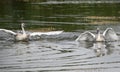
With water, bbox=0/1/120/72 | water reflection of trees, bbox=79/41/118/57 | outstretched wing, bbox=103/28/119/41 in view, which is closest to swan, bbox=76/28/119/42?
outstretched wing, bbox=103/28/119/41

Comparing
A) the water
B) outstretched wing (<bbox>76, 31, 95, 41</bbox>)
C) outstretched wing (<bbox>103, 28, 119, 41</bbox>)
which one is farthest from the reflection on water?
outstretched wing (<bbox>103, 28, 119, 41</bbox>)

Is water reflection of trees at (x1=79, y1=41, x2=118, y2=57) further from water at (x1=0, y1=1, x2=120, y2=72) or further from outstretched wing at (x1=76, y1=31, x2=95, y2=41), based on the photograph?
outstretched wing at (x1=76, y1=31, x2=95, y2=41)

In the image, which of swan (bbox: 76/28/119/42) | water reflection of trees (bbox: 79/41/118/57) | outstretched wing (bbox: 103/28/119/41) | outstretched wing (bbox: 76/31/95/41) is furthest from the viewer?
outstretched wing (bbox: 103/28/119/41)

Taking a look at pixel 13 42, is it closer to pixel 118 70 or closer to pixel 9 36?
pixel 9 36

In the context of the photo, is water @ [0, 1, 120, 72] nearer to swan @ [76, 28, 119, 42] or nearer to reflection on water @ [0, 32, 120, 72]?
reflection on water @ [0, 32, 120, 72]

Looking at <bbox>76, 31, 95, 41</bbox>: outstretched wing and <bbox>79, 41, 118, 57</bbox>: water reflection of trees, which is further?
<bbox>76, 31, 95, 41</bbox>: outstretched wing

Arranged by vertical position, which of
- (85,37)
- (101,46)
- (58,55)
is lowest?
(101,46)

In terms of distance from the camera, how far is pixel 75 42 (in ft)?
82.7

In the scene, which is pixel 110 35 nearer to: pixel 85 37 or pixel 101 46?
pixel 85 37

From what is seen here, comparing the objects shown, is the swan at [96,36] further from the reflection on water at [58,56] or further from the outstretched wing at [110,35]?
the reflection on water at [58,56]

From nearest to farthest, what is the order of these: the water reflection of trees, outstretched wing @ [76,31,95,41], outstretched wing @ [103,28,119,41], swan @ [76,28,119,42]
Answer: the water reflection of trees
swan @ [76,28,119,42]
outstretched wing @ [76,31,95,41]
outstretched wing @ [103,28,119,41]

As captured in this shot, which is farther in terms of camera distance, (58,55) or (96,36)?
(96,36)

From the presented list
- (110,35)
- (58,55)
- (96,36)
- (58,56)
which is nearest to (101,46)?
(96,36)

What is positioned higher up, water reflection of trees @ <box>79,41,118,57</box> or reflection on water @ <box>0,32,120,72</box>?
reflection on water @ <box>0,32,120,72</box>
